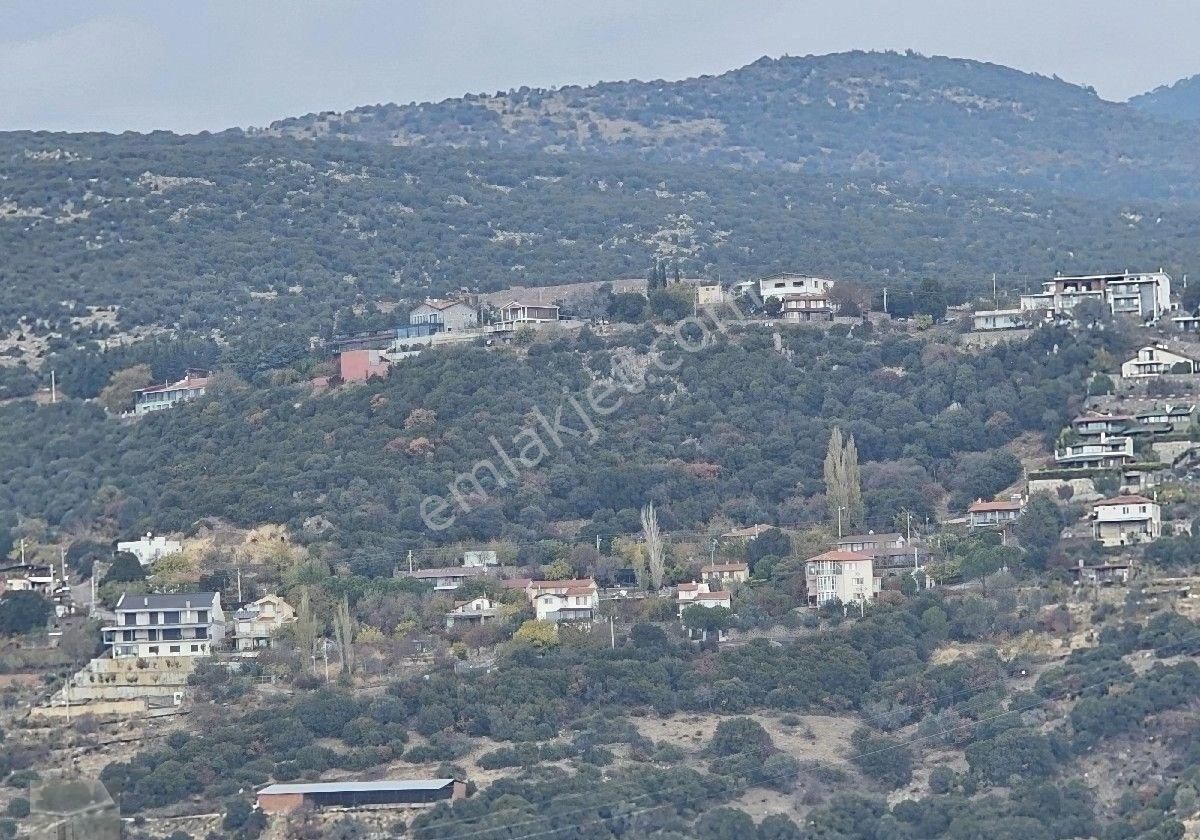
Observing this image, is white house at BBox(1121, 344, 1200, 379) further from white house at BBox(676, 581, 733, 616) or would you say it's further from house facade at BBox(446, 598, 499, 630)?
house facade at BBox(446, 598, 499, 630)

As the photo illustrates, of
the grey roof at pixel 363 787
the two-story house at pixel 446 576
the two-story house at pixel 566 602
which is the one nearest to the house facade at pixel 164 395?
the two-story house at pixel 446 576

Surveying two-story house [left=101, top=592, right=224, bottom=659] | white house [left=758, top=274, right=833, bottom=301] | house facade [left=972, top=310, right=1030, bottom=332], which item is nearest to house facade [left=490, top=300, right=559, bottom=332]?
white house [left=758, top=274, right=833, bottom=301]

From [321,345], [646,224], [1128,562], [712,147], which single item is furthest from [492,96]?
[1128,562]

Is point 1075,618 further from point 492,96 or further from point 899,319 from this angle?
point 492,96

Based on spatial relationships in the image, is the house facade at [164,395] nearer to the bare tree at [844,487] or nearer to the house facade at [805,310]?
the house facade at [805,310]

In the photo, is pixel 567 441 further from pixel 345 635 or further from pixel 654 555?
pixel 345 635

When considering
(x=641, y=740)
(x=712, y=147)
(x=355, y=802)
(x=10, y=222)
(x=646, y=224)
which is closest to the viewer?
(x=355, y=802)
